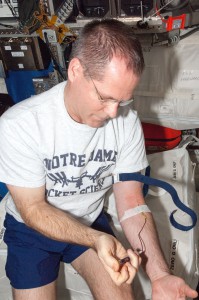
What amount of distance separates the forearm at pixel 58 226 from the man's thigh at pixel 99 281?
257mm

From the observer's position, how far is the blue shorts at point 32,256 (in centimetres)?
121

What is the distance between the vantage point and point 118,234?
1550 mm

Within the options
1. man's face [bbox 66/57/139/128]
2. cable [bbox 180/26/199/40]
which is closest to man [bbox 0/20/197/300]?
man's face [bbox 66/57/139/128]

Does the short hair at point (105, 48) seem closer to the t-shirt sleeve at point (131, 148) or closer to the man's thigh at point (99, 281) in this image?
the t-shirt sleeve at point (131, 148)

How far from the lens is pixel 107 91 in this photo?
0.92 metres

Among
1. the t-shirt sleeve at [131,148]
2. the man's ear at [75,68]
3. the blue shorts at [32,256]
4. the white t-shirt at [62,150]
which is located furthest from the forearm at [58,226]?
the man's ear at [75,68]

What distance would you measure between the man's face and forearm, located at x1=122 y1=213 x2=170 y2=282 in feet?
1.57

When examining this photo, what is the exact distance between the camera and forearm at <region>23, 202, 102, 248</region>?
3.35 feet

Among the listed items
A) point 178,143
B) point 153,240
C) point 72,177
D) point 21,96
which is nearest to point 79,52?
point 72,177

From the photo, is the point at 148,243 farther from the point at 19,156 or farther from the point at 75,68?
the point at 75,68

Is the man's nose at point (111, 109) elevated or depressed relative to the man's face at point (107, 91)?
depressed

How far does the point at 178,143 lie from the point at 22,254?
125 centimetres

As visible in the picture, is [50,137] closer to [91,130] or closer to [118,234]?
[91,130]

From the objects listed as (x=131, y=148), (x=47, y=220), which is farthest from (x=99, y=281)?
(x=131, y=148)
